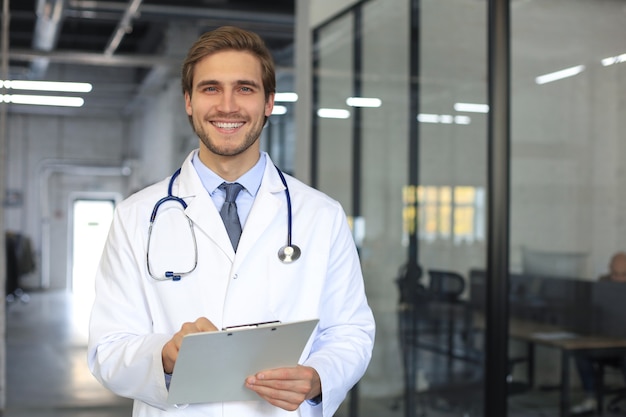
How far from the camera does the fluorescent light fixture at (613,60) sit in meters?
3.61

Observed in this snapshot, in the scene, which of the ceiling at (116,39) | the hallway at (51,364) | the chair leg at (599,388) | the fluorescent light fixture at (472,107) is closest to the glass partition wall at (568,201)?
the chair leg at (599,388)

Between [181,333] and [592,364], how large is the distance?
2643 mm

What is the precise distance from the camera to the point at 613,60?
366cm

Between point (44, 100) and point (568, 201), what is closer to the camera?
point (568, 201)

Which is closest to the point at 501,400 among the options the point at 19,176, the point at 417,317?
the point at 417,317

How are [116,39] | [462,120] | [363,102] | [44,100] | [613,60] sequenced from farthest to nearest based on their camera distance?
[116,39] → [44,100] → [363,102] → [462,120] → [613,60]

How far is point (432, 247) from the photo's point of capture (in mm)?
4918

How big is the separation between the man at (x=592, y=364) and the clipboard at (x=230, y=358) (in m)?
2.33

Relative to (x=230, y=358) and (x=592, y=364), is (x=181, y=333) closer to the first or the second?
(x=230, y=358)

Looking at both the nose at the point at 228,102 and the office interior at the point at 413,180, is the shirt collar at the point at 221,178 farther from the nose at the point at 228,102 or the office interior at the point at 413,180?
the office interior at the point at 413,180

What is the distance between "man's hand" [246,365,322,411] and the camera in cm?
166

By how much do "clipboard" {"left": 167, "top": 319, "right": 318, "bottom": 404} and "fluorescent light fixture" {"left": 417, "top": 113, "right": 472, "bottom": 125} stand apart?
3.05 m

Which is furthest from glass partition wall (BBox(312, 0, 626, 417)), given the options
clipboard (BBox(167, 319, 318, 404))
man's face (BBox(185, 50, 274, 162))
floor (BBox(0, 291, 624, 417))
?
clipboard (BBox(167, 319, 318, 404))

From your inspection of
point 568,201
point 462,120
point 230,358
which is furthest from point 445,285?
point 230,358
